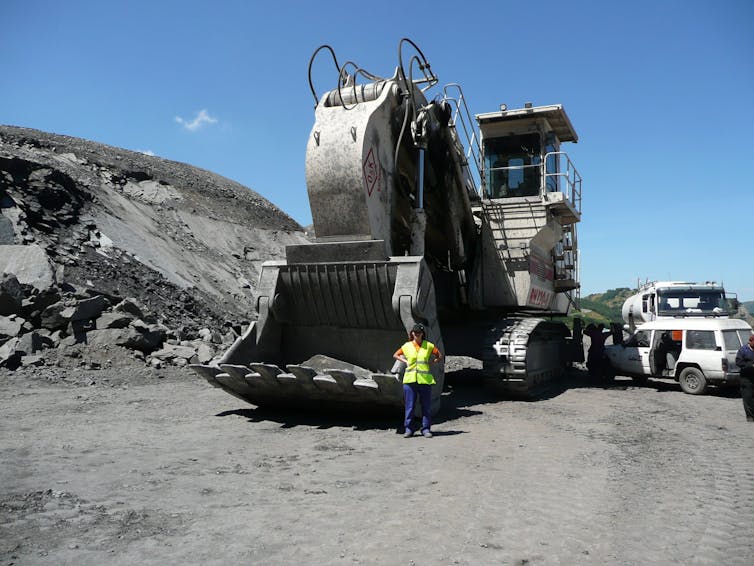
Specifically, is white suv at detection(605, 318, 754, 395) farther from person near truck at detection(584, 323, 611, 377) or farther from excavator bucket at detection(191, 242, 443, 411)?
excavator bucket at detection(191, 242, 443, 411)

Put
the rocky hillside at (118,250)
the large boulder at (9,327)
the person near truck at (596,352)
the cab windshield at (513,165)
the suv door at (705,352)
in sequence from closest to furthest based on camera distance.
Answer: the suv door at (705,352)
the large boulder at (9,327)
the cab windshield at (513,165)
the rocky hillside at (118,250)
the person near truck at (596,352)

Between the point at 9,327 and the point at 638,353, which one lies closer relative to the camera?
the point at 9,327

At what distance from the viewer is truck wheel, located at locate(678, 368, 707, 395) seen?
36.7 ft

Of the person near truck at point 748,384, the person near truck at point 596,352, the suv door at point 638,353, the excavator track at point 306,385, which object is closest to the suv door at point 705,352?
the suv door at point 638,353

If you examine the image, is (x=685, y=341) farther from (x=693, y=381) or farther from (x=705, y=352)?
(x=693, y=381)

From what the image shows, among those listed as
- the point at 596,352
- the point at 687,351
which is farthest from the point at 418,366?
the point at 596,352

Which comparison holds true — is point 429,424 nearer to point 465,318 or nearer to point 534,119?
point 465,318

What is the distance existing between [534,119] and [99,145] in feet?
72.5

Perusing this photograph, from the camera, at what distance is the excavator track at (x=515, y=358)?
30.6ft

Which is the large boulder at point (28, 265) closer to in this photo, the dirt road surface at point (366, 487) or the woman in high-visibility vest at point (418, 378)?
the dirt road surface at point (366, 487)

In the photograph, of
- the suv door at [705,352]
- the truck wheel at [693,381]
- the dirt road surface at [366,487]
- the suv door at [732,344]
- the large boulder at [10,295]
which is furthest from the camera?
the large boulder at [10,295]

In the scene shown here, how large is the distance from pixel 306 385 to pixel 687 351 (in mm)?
7598

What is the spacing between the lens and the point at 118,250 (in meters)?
17.4

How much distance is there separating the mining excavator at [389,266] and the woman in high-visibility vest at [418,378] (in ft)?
0.48
